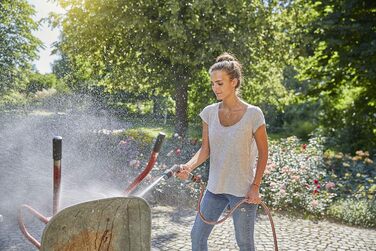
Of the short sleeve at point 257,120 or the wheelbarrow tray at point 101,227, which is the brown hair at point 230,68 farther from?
the wheelbarrow tray at point 101,227

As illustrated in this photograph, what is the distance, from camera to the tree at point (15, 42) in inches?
801

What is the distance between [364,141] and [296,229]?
7682 millimetres

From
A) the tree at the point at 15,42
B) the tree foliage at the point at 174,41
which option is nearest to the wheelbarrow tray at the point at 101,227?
the tree foliage at the point at 174,41

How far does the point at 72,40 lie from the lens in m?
11.6

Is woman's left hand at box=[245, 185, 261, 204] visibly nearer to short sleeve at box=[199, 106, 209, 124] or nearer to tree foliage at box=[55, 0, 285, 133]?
short sleeve at box=[199, 106, 209, 124]

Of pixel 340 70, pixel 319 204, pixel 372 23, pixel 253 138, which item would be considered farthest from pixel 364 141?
pixel 253 138

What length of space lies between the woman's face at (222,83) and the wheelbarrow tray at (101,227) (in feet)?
3.40

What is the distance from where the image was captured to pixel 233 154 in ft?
8.87

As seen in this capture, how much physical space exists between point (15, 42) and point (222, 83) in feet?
68.9

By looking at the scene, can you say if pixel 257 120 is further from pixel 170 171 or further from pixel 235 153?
pixel 170 171

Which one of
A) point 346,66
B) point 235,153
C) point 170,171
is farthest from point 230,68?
point 346,66

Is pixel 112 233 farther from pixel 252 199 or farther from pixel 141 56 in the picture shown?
pixel 141 56

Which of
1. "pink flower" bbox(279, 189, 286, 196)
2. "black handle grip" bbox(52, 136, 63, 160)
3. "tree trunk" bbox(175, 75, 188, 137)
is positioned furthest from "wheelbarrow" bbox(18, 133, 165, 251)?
"tree trunk" bbox(175, 75, 188, 137)

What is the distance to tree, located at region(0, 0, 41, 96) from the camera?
66.7 ft
